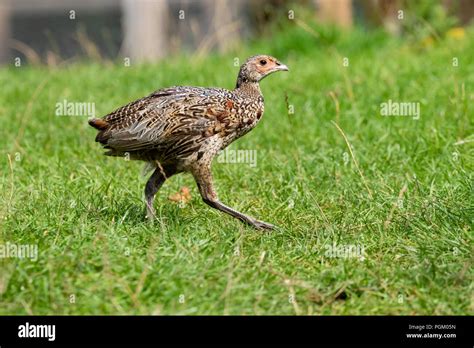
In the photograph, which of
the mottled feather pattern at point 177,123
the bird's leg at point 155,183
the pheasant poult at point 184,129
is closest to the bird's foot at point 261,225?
the pheasant poult at point 184,129

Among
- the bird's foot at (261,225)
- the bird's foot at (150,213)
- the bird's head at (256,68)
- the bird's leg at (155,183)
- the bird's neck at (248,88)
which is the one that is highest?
the bird's head at (256,68)

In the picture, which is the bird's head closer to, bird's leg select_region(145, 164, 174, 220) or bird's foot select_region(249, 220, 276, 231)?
bird's leg select_region(145, 164, 174, 220)

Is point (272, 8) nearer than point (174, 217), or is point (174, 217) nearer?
point (174, 217)

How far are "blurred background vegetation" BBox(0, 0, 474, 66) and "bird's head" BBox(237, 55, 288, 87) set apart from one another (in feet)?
15.0

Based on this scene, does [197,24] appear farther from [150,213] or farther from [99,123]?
[150,213]

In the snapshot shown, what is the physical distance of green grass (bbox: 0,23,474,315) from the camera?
173 inches

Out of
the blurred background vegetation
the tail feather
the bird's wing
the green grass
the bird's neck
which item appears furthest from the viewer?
the blurred background vegetation

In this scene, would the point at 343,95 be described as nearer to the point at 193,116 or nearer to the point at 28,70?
the point at 193,116

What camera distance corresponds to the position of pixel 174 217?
563 cm

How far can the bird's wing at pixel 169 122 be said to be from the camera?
5.36 meters

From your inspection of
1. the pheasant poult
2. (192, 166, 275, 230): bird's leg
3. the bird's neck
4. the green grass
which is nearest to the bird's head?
the bird's neck

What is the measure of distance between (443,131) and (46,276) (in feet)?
12.3

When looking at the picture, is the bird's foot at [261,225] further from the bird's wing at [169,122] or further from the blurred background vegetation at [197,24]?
the blurred background vegetation at [197,24]
